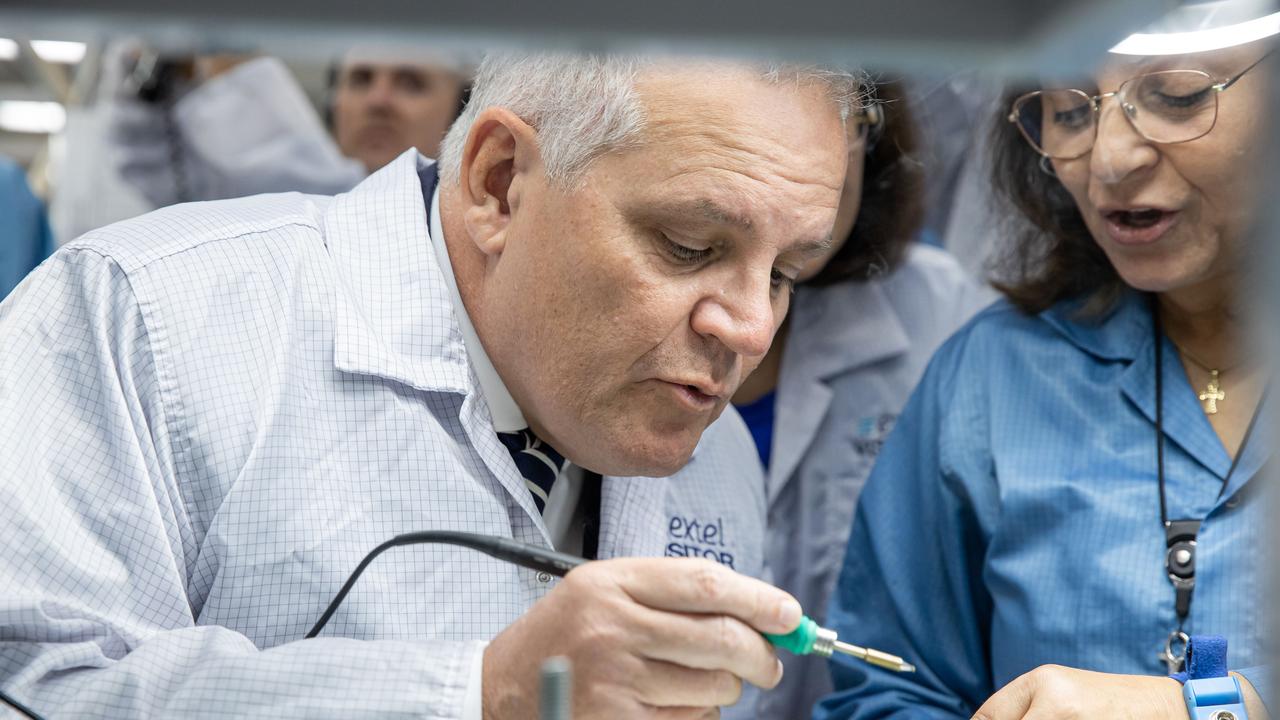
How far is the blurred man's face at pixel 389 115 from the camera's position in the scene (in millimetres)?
2373

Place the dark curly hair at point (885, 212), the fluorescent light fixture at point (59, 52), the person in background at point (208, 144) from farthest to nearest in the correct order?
the person in background at point (208, 144), the dark curly hair at point (885, 212), the fluorescent light fixture at point (59, 52)

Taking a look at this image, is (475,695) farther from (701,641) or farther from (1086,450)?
(1086,450)

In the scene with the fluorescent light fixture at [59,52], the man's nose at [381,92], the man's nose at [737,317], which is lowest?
the man's nose at [737,317]

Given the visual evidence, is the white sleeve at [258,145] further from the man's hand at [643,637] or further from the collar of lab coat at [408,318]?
the man's hand at [643,637]

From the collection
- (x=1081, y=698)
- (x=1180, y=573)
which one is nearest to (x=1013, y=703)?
(x=1081, y=698)

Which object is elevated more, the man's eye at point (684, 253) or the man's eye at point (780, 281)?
the man's eye at point (684, 253)

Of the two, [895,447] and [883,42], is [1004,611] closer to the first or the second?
[895,447]

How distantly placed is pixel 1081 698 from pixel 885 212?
3.86 ft

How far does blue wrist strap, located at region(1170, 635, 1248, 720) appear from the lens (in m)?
1.39

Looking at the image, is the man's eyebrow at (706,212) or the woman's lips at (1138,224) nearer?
the man's eyebrow at (706,212)

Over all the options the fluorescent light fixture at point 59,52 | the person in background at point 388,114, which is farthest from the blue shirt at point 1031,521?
the fluorescent light fixture at point 59,52

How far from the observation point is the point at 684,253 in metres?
1.39

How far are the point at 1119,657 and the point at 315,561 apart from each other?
3.13ft

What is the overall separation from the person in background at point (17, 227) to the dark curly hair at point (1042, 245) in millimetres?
1839
